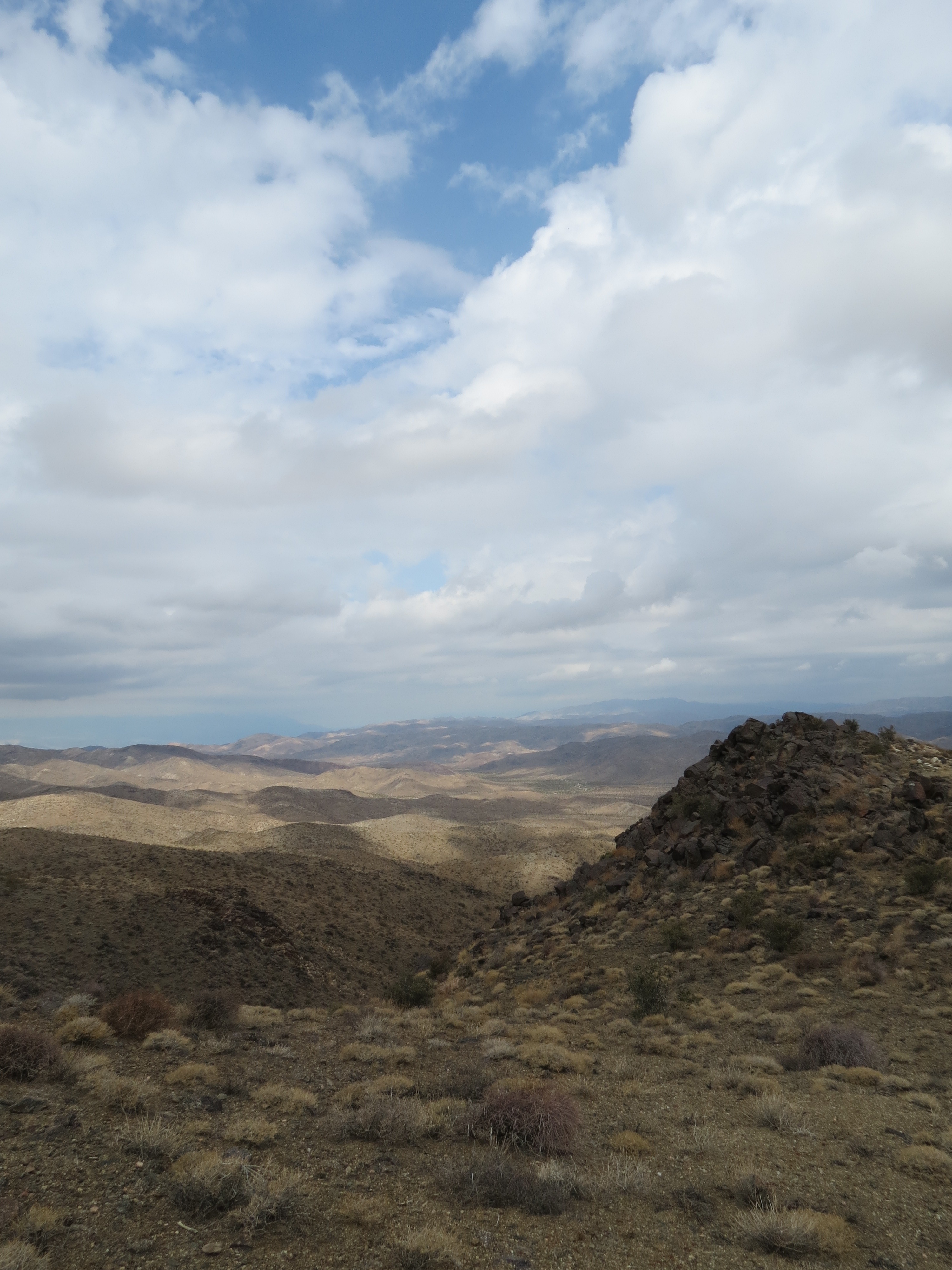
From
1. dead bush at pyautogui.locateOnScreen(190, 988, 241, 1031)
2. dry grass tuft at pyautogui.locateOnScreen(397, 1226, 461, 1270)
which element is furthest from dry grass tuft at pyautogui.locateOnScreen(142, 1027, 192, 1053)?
dry grass tuft at pyautogui.locateOnScreen(397, 1226, 461, 1270)

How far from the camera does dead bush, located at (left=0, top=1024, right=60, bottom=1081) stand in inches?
392

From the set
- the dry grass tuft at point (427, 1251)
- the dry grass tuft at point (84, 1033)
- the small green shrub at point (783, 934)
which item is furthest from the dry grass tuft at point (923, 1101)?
the dry grass tuft at point (84, 1033)

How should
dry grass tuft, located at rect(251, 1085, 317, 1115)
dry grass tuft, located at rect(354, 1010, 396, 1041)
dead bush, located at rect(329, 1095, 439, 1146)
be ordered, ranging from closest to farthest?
dead bush, located at rect(329, 1095, 439, 1146), dry grass tuft, located at rect(251, 1085, 317, 1115), dry grass tuft, located at rect(354, 1010, 396, 1041)

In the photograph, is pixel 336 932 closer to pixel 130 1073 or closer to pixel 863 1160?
pixel 130 1073

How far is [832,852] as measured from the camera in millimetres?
24656

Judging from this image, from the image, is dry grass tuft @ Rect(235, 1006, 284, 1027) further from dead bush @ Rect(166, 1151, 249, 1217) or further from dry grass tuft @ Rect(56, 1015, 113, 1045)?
dead bush @ Rect(166, 1151, 249, 1217)

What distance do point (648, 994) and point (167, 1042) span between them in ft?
41.9

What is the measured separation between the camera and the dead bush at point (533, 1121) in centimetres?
905

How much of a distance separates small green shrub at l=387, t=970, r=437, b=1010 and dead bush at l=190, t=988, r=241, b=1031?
27.9ft

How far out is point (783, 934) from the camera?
19.9 m

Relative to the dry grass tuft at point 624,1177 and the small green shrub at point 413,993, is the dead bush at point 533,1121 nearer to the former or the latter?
the dry grass tuft at point 624,1177

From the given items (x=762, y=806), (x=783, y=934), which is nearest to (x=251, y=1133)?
(x=783, y=934)

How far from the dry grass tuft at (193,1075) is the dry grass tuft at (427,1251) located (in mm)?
6392

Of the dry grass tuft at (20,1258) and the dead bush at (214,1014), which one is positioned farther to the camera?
the dead bush at (214,1014)
